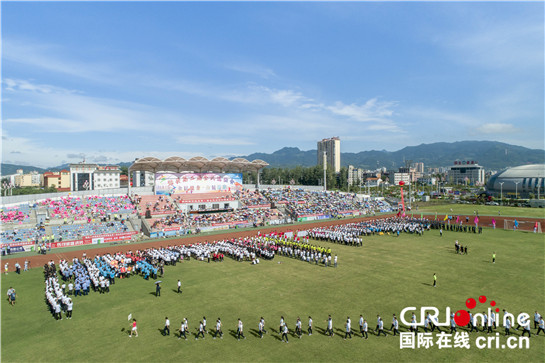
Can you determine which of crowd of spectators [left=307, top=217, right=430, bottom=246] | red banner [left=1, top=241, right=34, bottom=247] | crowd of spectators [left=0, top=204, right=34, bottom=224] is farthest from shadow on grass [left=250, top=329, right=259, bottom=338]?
crowd of spectators [left=0, top=204, right=34, bottom=224]

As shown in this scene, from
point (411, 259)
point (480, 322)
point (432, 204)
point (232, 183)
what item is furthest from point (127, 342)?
point (432, 204)

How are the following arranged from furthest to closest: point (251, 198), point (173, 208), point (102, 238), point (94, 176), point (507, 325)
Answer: point (94, 176) < point (251, 198) < point (173, 208) < point (102, 238) < point (507, 325)

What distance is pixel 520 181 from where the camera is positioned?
354 ft

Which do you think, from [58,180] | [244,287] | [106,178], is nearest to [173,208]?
[244,287]

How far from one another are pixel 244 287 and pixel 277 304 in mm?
3798

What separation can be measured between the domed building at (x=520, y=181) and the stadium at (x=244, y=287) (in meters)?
72.8

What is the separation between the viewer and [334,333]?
14.9 m

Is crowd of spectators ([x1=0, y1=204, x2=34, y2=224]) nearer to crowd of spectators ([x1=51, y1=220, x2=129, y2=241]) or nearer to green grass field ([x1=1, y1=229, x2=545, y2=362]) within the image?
crowd of spectators ([x1=51, y1=220, x2=129, y2=241])

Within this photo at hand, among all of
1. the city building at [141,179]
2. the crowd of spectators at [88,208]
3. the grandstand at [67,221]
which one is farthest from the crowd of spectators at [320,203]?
the city building at [141,179]

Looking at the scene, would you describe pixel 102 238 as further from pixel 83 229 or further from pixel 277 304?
pixel 277 304

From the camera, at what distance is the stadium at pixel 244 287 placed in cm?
1395

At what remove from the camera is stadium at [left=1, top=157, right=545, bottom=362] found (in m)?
13.9

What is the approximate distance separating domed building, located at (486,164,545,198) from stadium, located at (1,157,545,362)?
239ft

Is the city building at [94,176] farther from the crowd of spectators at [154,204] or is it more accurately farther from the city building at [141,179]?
the crowd of spectators at [154,204]
